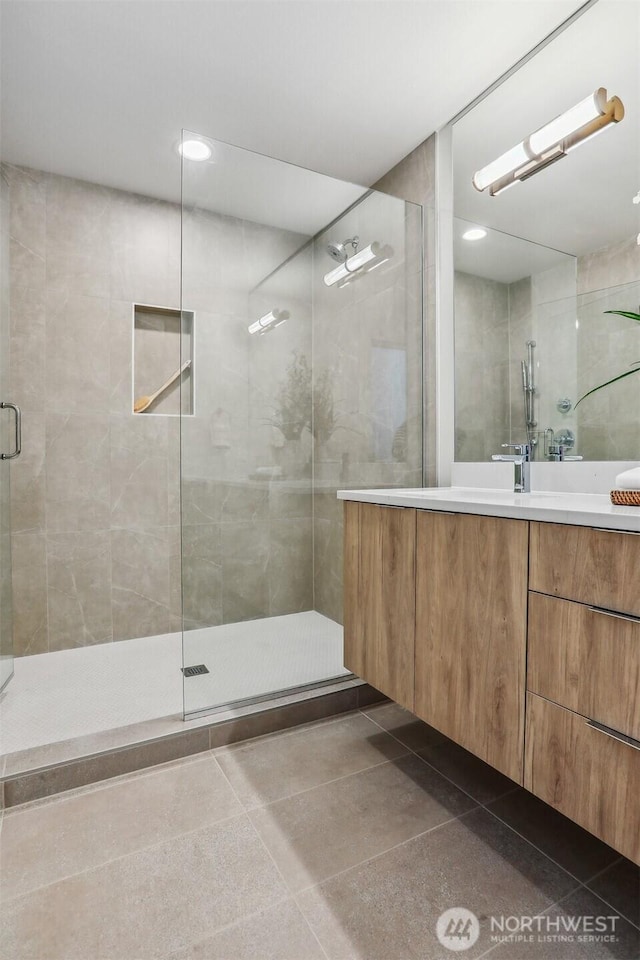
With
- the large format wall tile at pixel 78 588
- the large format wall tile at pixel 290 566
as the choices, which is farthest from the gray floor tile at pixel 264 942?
the large format wall tile at pixel 78 588

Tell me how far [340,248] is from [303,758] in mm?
2016

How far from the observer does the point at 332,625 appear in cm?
235

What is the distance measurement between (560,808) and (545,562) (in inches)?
19.9

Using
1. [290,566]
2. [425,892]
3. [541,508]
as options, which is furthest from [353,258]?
[425,892]

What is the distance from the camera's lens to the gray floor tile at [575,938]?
101 cm

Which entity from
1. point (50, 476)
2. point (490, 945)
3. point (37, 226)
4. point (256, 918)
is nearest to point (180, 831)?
point (256, 918)

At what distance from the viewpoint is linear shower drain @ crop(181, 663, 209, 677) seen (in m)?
1.89

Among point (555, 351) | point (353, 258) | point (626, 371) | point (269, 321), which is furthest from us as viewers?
point (353, 258)

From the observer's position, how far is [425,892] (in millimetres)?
1165

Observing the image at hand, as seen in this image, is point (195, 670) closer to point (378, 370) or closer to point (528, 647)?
point (528, 647)

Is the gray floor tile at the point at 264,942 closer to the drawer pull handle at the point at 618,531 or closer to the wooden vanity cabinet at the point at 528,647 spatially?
the wooden vanity cabinet at the point at 528,647

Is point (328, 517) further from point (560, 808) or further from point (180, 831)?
point (560, 808)

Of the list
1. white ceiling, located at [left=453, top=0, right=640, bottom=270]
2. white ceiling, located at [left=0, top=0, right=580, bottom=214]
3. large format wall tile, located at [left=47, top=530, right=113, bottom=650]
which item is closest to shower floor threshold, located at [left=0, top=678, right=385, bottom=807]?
large format wall tile, located at [left=47, top=530, right=113, bottom=650]

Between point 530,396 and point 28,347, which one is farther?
point 28,347
